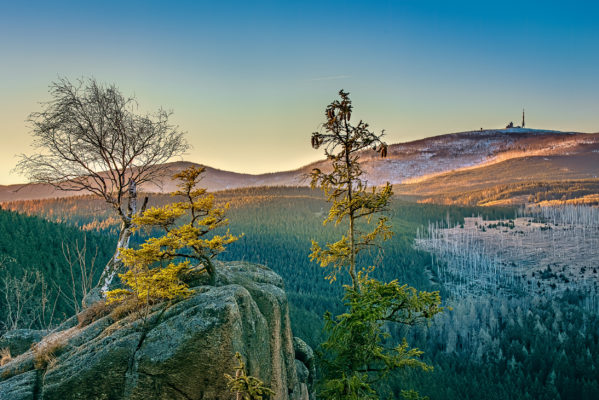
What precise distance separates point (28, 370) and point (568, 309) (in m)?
159

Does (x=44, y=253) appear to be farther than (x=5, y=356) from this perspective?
Yes

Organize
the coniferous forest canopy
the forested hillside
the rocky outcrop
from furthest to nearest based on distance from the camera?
the forested hillside, the coniferous forest canopy, the rocky outcrop

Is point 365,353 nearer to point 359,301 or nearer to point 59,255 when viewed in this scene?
point 359,301

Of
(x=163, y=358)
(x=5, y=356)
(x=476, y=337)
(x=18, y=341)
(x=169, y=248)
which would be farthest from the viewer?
(x=476, y=337)

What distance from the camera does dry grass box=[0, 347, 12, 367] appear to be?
16234 mm

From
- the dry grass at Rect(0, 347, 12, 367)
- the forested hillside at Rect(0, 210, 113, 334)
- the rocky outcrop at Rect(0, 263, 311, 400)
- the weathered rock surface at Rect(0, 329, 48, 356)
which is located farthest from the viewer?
the forested hillside at Rect(0, 210, 113, 334)

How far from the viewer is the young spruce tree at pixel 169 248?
13.5 metres

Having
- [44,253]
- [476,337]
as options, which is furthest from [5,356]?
[476,337]

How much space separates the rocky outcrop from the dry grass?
352cm

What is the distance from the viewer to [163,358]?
11188 millimetres

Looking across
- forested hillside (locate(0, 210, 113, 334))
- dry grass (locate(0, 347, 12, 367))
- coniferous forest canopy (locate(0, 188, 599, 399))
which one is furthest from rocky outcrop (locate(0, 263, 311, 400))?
forested hillside (locate(0, 210, 113, 334))

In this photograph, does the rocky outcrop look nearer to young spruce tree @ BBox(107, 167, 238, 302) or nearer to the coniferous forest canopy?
young spruce tree @ BBox(107, 167, 238, 302)

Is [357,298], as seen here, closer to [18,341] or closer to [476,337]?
[18,341]

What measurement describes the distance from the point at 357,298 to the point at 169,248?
29.6 ft
